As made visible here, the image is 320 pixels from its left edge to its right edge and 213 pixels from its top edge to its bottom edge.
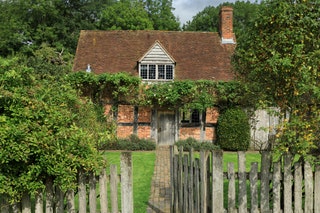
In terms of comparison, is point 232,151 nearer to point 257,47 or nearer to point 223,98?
point 223,98

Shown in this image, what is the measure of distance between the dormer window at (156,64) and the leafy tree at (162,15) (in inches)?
851

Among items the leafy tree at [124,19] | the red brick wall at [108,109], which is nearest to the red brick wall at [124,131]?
the red brick wall at [108,109]

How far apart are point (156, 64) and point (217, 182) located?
1570 centimetres

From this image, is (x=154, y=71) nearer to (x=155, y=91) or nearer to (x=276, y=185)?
(x=155, y=91)

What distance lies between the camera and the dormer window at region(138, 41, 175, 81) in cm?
1980

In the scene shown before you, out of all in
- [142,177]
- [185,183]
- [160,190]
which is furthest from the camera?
[142,177]

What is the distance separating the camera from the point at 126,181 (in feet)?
15.6

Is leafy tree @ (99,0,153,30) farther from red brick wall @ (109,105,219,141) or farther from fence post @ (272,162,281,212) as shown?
fence post @ (272,162,281,212)

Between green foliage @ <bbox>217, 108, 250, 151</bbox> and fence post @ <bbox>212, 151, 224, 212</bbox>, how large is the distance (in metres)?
12.8

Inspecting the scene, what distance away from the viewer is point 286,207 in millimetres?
4676

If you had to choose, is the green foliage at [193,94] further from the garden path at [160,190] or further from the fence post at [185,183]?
the fence post at [185,183]

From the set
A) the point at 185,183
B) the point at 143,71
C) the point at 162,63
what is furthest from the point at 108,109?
the point at 185,183

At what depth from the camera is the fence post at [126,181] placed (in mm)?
4715

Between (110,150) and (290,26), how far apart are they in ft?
43.8
